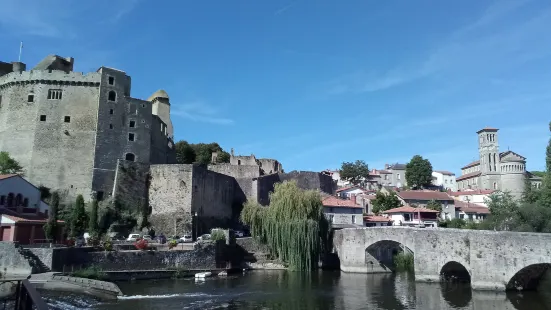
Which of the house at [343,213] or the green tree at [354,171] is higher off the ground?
the green tree at [354,171]

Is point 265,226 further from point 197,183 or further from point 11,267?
point 11,267

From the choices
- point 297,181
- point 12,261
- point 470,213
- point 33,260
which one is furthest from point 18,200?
point 470,213

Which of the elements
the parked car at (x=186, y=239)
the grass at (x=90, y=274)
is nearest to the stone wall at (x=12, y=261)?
the grass at (x=90, y=274)

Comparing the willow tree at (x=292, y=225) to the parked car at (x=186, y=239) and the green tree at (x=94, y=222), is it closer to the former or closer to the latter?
the parked car at (x=186, y=239)

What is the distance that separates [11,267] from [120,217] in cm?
1592

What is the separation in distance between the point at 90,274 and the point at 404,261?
28037 mm

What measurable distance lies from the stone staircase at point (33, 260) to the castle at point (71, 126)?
54.7ft

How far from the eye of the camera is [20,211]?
36.6 meters

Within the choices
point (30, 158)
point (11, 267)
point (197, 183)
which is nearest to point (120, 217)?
point (197, 183)

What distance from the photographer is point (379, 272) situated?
38.6m

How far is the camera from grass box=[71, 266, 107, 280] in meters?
28.2

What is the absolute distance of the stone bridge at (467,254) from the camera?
27.2 metres

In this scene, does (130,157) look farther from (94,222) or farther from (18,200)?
Answer: (18,200)

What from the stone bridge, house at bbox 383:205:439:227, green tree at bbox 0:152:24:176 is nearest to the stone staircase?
green tree at bbox 0:152:24:176
